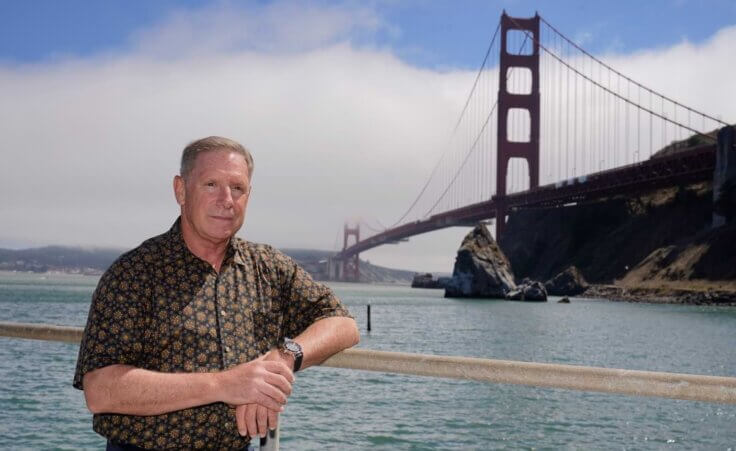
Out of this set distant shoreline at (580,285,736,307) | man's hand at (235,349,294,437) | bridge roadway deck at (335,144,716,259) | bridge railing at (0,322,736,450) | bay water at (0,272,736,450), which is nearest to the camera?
man's hand at (235,349,294,437)

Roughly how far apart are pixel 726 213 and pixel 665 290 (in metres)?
9.63

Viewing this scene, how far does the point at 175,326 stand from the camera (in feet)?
6.63

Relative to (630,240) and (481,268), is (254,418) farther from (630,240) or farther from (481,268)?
(630,240)

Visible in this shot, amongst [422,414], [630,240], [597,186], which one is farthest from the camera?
[630,240]

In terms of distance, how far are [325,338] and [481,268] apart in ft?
251

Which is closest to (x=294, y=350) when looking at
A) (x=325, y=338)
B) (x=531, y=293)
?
(x=325, y=338)

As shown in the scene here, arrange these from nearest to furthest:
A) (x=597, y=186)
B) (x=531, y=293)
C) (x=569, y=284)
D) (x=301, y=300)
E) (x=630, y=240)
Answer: (x=301, y=300)
(x=531, y=293)
(x=597, y=186)
(x=569, y=284)
(x=630, y=240)

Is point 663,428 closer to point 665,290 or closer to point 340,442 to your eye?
point 340,442

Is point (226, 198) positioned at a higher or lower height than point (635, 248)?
lower

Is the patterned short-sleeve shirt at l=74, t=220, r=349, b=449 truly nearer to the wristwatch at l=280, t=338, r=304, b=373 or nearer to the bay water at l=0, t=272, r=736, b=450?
the wristwatch at l=280, t=338, r=304, b=373

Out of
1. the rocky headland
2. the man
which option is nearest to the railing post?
the man

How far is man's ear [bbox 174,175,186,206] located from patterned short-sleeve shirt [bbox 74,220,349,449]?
82 millimetres

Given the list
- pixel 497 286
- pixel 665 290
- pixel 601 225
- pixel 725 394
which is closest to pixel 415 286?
pixel 601 225

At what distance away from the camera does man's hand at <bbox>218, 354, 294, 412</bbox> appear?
1865mm
